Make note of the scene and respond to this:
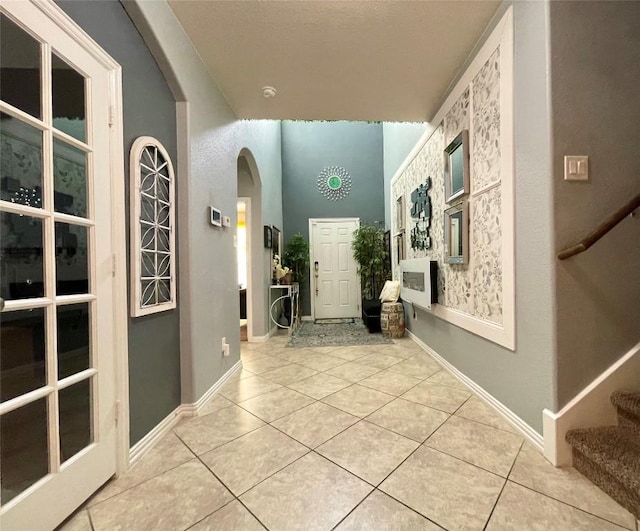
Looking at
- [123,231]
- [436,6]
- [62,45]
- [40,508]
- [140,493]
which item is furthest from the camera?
[436,6]

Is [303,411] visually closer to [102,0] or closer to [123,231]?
[123,231]

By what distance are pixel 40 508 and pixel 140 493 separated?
32 cm

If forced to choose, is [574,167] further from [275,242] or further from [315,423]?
[275,242]

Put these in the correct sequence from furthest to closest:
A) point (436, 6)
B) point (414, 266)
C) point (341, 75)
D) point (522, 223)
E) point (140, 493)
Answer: point (414, 266) → point (341, 75) → point (436, 6) → point (522, 223) → point (140, 493)

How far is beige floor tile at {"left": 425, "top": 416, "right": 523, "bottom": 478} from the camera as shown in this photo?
123 centimetres

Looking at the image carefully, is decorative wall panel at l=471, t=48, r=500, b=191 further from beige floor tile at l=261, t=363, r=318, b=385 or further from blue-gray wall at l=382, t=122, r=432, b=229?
beige floor tile at l=261, t=363, r=318, b=385

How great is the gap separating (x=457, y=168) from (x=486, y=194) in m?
0.47

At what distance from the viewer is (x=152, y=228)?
1478 mm

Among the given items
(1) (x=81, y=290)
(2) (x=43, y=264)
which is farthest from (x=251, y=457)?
(2) (x=43, y=264)

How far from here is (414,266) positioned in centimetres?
296

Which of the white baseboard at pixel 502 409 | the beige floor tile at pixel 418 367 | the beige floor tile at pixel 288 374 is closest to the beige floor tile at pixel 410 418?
the white baseboard at pixel 502 409

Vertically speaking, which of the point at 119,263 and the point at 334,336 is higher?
the point at 119,263

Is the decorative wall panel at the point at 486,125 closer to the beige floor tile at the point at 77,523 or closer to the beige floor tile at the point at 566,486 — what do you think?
the beige floor tile at the point at 566,486

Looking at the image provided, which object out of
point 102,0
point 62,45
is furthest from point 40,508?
point 102,0
